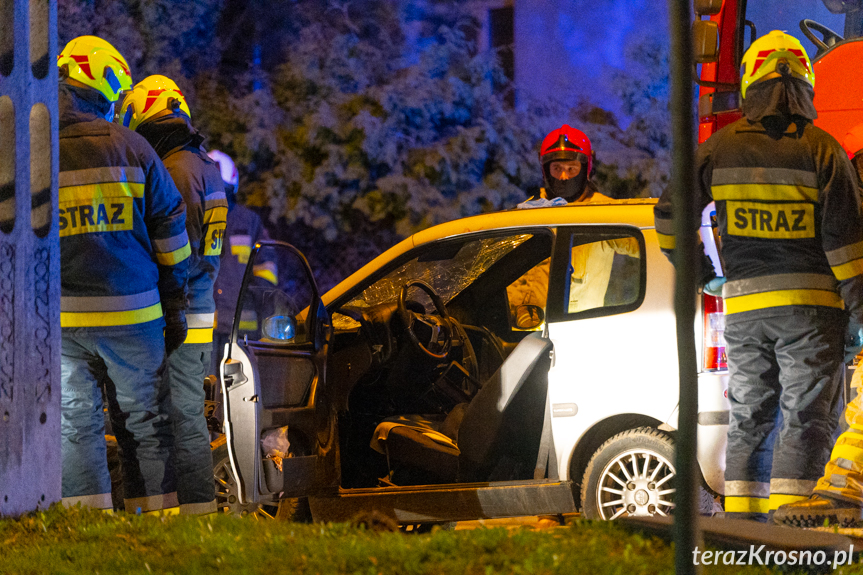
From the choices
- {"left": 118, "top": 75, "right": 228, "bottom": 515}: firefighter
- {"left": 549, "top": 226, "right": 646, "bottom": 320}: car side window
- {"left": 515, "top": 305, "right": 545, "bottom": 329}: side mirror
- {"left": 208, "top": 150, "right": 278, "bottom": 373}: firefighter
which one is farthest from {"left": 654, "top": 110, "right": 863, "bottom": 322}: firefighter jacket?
{"left": 208, "top": 150, "right": 278, "bottom": 373}: firefighter

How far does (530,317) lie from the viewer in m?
4.97

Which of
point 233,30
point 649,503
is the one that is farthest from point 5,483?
point 233,30

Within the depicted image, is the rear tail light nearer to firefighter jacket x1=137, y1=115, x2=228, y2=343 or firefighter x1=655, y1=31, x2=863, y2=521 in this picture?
firefighter x1=655, y1=31, x2=863, y2=521

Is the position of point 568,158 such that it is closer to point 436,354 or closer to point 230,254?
point 436,354

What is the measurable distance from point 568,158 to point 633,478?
9.15ft

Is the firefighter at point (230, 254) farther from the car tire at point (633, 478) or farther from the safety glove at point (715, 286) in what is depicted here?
the safety glove at point (715, 286)

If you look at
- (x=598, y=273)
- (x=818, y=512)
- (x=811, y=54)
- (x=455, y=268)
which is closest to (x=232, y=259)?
(x=455, y=268)

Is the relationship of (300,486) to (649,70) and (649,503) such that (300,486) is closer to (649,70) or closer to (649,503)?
(649,503)

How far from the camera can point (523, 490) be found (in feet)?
14.3

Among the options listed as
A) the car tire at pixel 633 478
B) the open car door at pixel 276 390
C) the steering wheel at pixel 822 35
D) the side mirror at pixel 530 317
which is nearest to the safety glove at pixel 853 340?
the car tire at pixel 633 478

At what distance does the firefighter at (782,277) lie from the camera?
3.62 meters

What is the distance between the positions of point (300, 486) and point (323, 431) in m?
0.28

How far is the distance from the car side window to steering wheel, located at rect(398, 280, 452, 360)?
2.53ft

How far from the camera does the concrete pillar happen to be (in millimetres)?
3658
